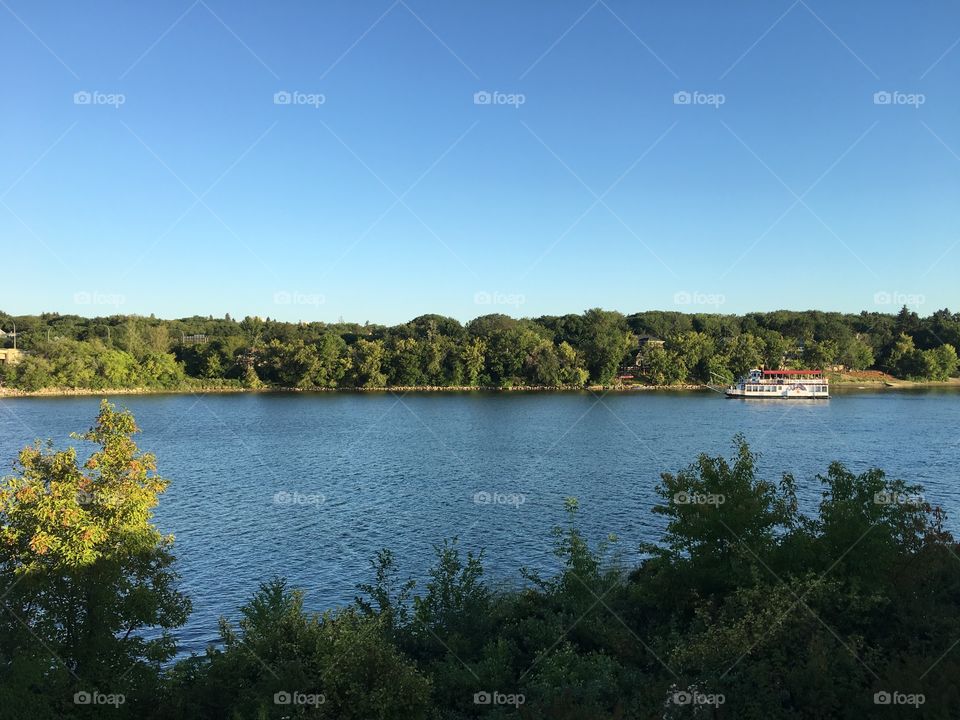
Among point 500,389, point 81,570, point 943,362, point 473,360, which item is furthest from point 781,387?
point 81,570

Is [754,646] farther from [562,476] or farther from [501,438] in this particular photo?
[501,438]

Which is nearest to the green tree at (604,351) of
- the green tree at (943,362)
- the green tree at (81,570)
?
the green tree at (943,362)

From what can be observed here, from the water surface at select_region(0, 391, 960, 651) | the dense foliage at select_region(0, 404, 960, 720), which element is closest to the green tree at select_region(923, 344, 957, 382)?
the water surface at select_region(0, 391, 960, 651)

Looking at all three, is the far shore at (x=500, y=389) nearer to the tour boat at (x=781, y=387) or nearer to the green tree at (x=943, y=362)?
the green tree at (x=943, y=362)

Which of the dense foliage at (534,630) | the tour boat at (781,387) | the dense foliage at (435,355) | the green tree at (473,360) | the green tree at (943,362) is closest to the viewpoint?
the dense foliage at (534,630)

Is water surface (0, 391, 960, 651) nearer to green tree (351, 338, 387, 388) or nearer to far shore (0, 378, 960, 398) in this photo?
far shore (0, 378, 960, 398)

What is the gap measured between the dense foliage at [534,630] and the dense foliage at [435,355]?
107610mm

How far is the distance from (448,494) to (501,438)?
23.4m

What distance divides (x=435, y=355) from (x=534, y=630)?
356 ft

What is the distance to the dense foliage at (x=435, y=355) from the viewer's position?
115 metres

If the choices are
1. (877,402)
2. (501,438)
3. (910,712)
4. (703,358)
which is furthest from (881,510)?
(703,358)

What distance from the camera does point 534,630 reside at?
18.1 metres

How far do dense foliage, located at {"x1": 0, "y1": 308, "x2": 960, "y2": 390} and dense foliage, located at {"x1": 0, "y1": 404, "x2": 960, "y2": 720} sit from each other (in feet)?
353

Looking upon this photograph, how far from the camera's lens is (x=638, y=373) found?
137m
